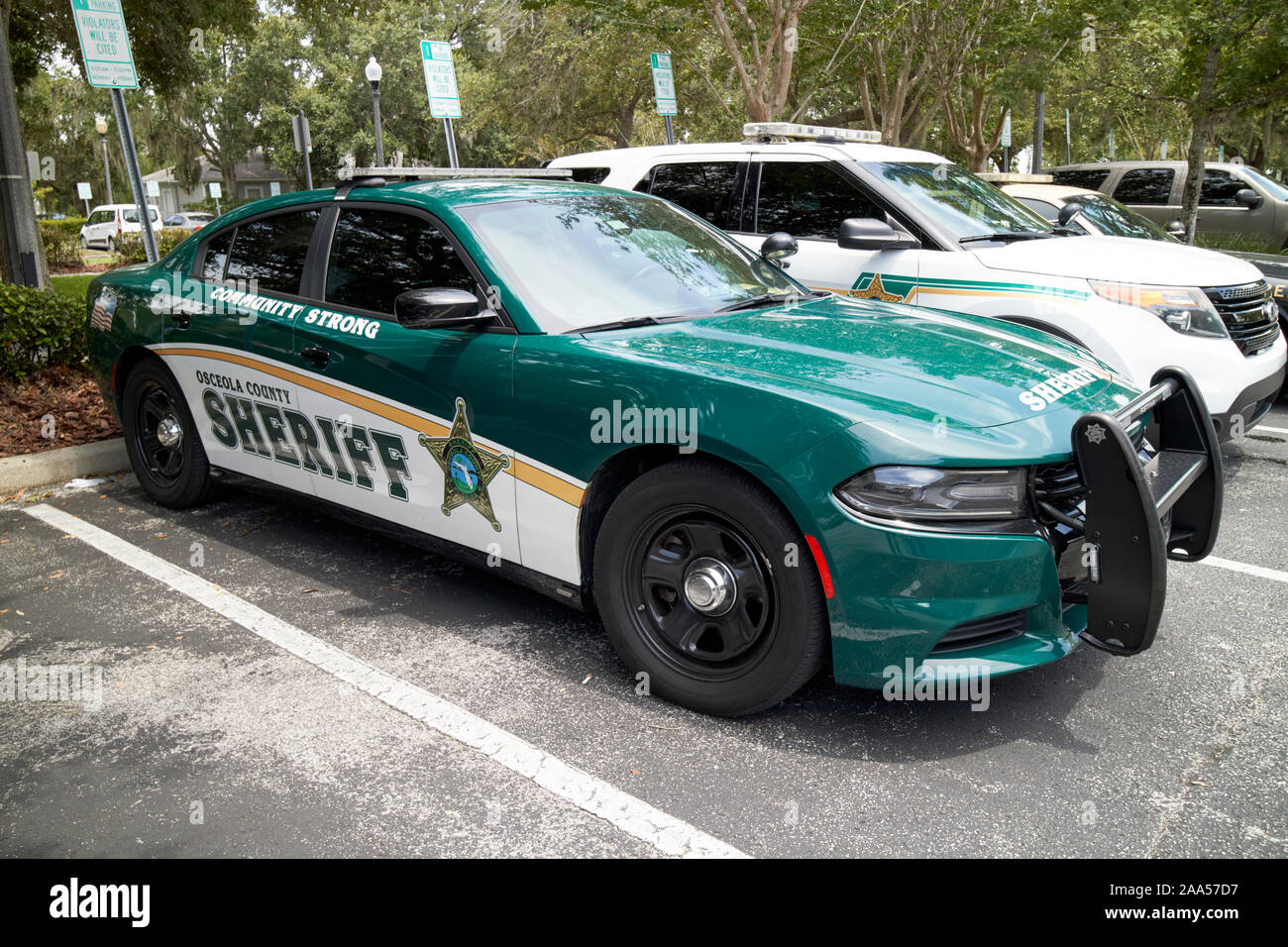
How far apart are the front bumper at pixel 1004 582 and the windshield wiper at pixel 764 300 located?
1353mm

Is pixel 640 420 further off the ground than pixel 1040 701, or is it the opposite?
pixel 640 420

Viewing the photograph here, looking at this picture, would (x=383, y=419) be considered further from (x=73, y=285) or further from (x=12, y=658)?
(x=73, y=285)

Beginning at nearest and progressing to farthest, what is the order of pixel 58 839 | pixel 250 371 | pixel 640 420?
pixel 58 839
pixel 640 420
pixel 250 371

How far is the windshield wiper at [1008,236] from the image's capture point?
19.2ft

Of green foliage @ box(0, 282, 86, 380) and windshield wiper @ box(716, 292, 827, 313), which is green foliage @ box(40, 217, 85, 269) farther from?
windshield wiper @ box(716, 292, 827, 313)

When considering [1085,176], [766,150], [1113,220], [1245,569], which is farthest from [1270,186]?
[1245,569]

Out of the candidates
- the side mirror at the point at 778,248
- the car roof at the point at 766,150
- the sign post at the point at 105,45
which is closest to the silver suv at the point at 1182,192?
the car roof at the point at 766,150

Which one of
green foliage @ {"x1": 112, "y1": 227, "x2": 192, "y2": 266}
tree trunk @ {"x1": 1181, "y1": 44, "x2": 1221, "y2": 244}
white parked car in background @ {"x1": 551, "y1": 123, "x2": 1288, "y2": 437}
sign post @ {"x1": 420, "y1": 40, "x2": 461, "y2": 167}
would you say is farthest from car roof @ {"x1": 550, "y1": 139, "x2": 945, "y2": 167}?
green foliage @ {"x1": 112, "y1": 227, "x2": 192, "y2": 266}

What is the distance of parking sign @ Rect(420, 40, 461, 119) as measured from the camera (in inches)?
388

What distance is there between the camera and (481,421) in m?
3.66

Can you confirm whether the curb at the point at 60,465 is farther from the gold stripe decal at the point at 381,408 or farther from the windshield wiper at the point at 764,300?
the windshield wiper at the point at 764,300

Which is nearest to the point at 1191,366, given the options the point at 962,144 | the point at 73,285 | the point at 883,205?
the point at 883,205

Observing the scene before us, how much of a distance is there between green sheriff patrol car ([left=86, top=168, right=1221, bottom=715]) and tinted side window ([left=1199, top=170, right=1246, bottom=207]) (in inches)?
483
